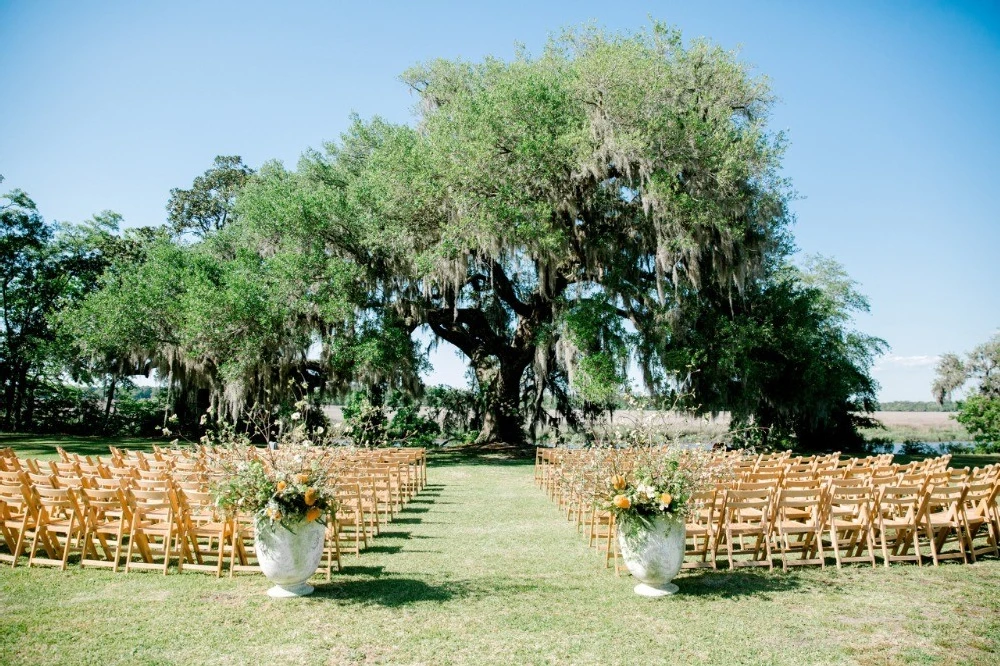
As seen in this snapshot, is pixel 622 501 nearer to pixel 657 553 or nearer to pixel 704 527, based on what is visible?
pixel 657 553

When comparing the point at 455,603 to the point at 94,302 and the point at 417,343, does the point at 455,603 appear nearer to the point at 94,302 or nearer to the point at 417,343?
the point at 417,343

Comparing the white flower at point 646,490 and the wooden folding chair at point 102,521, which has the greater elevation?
the white flower at point 646,490

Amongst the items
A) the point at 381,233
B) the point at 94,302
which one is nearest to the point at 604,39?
the point at 381,233

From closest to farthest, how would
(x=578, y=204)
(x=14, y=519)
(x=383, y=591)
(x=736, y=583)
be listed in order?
(x=383, y=591) → (x=736, y=583) → (x=14, y=519) → (x=578, y=204)

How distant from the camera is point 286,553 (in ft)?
15.4

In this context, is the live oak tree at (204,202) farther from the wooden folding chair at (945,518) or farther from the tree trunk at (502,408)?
the wooden folding chair at (945,518)

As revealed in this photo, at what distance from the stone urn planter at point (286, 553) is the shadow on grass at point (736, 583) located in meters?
2.86

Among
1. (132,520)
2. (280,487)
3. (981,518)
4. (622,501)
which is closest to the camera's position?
(280,487)

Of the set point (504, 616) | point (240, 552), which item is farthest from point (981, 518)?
point (240, 552)

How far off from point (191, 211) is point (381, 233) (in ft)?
67.3

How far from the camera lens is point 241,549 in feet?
18.2

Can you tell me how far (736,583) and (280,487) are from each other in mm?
3616

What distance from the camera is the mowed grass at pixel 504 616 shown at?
3.66 meters

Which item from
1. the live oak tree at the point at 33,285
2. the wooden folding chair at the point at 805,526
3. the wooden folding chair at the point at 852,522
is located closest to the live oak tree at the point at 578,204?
the wooden folding chair at the point at 852,522
